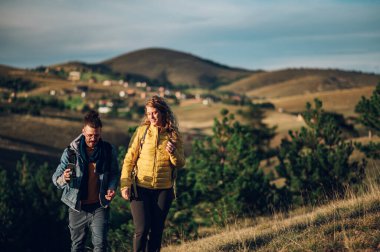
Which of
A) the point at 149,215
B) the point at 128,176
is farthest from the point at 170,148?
→ the point at 149,215

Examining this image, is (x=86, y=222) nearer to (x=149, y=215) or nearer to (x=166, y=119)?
(x=149, y=215)

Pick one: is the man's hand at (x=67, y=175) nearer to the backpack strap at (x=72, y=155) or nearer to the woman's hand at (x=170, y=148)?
the backpack strap at (x=72, y=155)

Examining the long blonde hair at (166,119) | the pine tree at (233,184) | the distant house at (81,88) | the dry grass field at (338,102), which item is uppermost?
the distant house at (81,88)

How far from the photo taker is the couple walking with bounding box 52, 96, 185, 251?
5.42 m

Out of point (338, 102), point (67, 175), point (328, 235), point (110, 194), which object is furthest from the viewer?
point (338, 102)

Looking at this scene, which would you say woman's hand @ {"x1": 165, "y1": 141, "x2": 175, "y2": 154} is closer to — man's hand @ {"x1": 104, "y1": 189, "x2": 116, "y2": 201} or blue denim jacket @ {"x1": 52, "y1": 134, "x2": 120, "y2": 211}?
blue denim jacket @ {"x1": 52, "y1": 134, "x2": 120, "y2": 211}

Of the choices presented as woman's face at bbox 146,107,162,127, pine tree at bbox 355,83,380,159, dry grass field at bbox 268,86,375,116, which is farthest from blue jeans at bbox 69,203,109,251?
dry grass field at bbox 268,86,375,116

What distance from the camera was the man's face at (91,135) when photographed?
5.47 metres

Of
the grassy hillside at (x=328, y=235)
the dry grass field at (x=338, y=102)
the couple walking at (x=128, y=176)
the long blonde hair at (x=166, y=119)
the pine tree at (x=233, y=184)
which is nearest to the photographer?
the grassy hillside at (x=328, y=235)

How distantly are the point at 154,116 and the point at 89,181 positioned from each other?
111 cm

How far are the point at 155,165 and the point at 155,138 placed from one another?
12.8 inches

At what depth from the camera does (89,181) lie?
560 cm

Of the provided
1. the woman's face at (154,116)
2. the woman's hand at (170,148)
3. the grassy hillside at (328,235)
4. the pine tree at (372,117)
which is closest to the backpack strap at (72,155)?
the woman's face at (154,116)

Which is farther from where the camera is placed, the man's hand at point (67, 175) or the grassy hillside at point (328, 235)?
the man's hand at point (67, 175)
